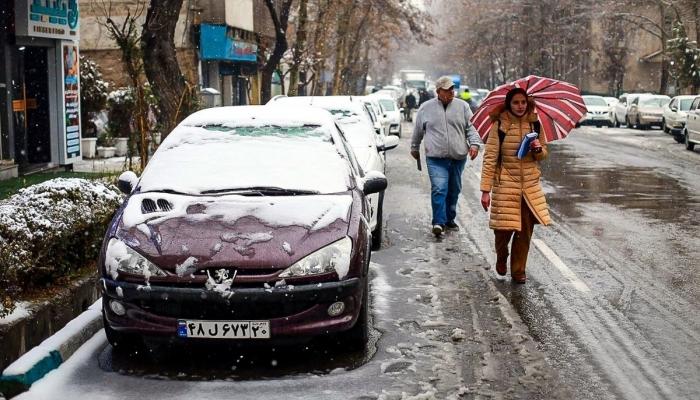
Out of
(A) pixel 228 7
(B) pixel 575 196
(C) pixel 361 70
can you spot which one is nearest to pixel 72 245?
(B) pixel 575 196

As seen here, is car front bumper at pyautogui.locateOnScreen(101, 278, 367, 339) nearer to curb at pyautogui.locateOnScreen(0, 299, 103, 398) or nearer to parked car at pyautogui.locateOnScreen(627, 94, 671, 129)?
curb at pyautogui.locateOnScreen(0, 299, 103, 398)

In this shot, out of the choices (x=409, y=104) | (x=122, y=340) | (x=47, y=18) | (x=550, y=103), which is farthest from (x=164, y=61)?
(x=409, y=104)

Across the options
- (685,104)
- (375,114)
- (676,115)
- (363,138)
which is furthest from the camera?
(685,104)

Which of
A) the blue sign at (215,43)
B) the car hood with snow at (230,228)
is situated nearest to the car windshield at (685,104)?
the blue sign at (215,43)

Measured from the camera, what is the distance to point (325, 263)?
600 cm

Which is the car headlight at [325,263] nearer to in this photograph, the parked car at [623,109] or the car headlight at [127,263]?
the car headlight at [127,263]

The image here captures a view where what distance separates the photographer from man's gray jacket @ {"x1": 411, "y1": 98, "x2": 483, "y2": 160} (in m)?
11.5

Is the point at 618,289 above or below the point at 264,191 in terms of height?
below

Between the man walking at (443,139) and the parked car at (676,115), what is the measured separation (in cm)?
2192

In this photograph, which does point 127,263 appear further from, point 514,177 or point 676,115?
point 676,115

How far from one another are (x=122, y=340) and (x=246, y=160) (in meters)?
1.63

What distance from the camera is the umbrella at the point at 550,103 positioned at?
28.9 feet

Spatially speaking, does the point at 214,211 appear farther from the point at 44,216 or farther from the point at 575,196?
the point at 575,196

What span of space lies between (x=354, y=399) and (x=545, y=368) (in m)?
1.28
